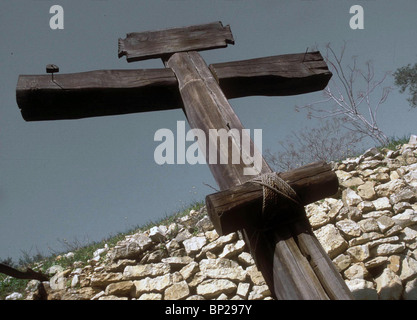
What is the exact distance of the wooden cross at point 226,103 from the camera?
1224 mm

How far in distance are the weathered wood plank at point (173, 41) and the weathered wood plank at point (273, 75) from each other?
30 cm

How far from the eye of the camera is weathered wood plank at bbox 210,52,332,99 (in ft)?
7.10

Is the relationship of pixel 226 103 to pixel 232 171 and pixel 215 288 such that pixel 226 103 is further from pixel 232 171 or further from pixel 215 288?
pixel 215 288

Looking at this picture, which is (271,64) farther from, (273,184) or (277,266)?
(277,266)

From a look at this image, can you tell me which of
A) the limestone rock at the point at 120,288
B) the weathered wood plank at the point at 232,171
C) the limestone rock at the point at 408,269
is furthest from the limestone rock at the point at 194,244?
the weathered wood plank at the point at 232,171

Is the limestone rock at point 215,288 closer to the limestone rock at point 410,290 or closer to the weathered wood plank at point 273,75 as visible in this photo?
the limestone rock at point 410,290

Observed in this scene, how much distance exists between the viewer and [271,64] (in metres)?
2.25

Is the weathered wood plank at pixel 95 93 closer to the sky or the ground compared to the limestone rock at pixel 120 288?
closer to the sky

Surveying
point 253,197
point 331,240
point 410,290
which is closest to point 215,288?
point 331,240

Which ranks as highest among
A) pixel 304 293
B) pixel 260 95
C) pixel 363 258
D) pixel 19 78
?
pixel 19 78

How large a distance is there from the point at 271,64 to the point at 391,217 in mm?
3581

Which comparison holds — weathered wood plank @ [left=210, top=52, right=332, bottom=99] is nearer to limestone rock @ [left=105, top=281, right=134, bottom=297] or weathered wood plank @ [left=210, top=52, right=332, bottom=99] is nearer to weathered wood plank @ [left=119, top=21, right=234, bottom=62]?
weathered wood plank @ [left=119, top=21, right=234, bottom=62]

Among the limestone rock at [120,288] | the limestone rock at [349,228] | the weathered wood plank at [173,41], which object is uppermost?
the weathered wood plank at [173,41]
